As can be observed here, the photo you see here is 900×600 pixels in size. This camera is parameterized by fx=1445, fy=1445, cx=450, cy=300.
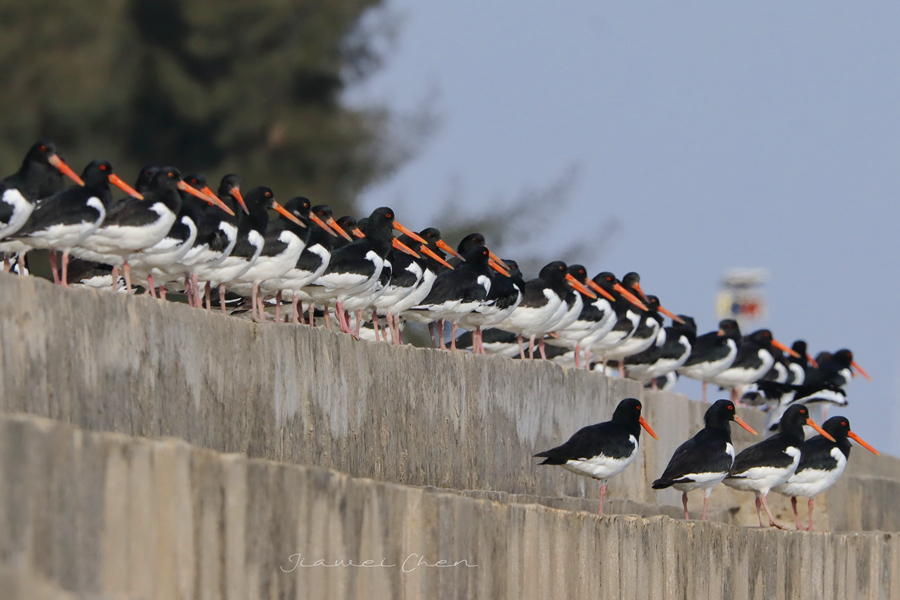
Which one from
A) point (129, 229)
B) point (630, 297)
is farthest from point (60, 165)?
point (630, 297)

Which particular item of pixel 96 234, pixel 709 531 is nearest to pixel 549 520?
pixel 709 531

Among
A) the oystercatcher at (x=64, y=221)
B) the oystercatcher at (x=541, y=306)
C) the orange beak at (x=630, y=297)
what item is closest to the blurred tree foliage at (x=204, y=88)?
the orange beak at (x=630, y=297)

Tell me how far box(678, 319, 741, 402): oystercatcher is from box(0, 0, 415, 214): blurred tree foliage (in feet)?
39.7

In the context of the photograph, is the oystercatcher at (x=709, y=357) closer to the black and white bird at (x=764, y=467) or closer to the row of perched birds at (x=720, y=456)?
the row of perched birds at (x=720, y=456)

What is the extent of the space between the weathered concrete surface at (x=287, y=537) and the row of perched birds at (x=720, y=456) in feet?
3.26

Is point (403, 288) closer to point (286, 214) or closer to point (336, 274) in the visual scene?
point (336, 274)

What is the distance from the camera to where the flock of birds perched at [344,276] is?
36.6 feet

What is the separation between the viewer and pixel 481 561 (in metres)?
9.02

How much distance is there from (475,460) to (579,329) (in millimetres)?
5672

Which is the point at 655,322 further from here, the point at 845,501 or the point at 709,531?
the point at 709,531

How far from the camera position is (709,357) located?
20.4 meters

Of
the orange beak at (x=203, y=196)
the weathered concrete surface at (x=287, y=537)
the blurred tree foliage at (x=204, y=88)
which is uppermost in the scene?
the blurred tree foliage at (x=204, y=88)

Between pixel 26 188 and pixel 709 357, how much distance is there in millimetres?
11978

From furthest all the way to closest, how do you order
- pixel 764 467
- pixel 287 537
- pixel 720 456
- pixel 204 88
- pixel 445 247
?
pixel 204 88 < pixel 445 247 < pixel 764 467 < pixel 720 456 < pixel 287 537
